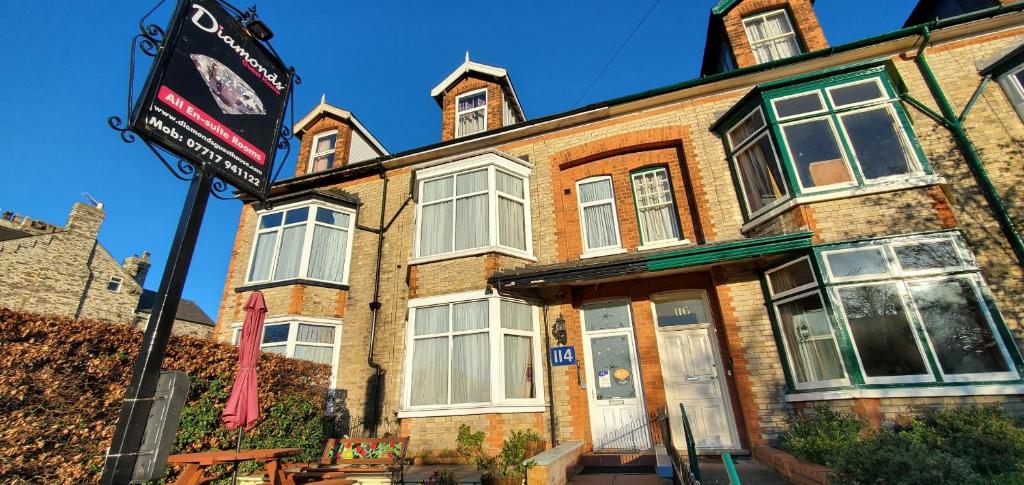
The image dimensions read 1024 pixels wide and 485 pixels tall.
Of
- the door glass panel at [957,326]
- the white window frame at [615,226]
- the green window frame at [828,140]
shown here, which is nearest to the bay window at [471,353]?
the white window frame at [615,226]

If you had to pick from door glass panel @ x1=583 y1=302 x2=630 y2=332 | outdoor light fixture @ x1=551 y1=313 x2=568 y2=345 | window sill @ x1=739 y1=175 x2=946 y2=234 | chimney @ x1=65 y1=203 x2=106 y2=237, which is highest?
chimney @ x1=65 y1=203 x2=106 y2=237

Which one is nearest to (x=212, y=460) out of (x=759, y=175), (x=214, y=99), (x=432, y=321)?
(x=214, y=99)

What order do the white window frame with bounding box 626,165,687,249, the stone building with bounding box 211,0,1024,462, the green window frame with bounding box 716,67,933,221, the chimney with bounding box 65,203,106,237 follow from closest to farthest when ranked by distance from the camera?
the stone building with bounding box 211,0,1024,462 → the green window frame with bounding box 716,67,933,221 → the white window frame with bounding box 626,165,687,249 → the chimney with bounding box 65,203,106,237

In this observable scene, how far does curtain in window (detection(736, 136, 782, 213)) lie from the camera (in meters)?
8.56

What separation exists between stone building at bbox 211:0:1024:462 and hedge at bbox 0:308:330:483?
12.1 feet

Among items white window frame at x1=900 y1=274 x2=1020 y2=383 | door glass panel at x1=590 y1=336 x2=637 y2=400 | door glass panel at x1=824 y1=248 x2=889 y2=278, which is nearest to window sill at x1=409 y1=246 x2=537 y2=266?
door glass panel at x1=590 y1=336 x2=637 y2=400

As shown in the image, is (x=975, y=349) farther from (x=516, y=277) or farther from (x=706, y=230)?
(x=516, y=277)

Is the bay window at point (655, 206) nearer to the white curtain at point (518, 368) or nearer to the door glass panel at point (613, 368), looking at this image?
the door glass panel at point (613, 368)

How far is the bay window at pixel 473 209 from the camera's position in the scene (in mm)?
10133

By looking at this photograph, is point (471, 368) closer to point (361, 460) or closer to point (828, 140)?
point (361, 460)

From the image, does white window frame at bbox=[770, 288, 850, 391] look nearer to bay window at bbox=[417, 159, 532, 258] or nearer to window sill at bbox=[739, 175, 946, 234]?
window sill at bbox=[739, 175, 946, 234]

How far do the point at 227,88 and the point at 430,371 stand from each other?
662 cm

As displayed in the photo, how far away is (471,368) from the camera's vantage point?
29.0 ft

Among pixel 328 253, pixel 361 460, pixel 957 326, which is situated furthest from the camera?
pixel 328 253
